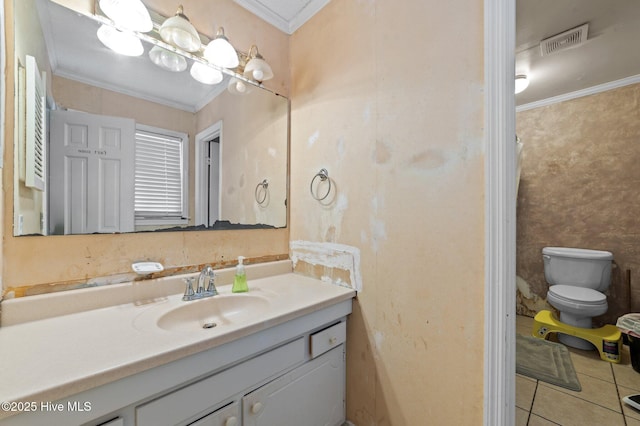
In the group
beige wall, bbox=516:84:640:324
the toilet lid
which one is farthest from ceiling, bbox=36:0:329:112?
the toilet lid

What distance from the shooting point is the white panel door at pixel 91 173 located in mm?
950

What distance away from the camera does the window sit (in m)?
1.12

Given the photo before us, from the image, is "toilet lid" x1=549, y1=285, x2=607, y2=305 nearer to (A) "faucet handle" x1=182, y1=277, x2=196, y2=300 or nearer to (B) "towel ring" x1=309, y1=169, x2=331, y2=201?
(B) "towel ring" x1=309, y1=169, x2=331, y2=201

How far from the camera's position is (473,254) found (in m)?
0.86

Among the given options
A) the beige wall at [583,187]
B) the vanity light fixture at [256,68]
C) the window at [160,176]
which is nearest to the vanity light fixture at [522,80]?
the beige wall at [583,187]

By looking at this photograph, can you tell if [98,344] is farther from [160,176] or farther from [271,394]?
[160,176]

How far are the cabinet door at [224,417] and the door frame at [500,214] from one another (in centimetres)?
80

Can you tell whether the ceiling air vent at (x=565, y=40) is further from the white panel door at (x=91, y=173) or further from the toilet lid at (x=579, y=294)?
the white panel door at (x=91, y=173)

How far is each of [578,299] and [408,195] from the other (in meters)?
2.12

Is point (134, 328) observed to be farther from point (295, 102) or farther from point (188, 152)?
point (295, 102)

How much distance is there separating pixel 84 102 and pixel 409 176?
1.31 metres

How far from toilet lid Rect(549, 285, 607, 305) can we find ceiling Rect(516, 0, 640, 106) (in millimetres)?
1846

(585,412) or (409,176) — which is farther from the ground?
(409,176)

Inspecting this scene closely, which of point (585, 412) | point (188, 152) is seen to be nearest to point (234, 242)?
point (188, 152)
